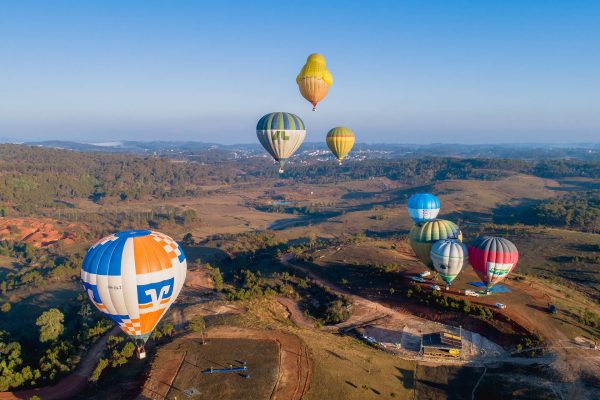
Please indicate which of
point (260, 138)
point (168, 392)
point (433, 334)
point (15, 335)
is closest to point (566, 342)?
point (433, 334)

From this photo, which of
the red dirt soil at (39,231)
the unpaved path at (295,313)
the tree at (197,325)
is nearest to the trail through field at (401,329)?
the unpaved path at (295,313)

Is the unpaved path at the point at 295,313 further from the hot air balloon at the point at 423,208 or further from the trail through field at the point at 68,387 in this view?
the hot air balloon at the point at 423,208

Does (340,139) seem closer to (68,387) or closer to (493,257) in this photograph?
(493,257)

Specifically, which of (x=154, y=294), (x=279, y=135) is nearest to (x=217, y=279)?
(x=279, y=135)

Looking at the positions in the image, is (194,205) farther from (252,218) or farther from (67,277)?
(67,277)

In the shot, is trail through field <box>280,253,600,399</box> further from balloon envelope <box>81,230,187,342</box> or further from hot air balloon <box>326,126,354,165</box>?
hot air balloon <box>326,126,354,165</box>

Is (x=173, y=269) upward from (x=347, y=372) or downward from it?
upward
